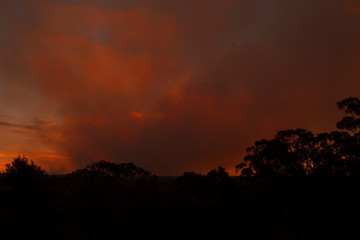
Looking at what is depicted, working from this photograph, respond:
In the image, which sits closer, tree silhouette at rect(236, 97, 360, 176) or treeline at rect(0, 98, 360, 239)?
treeline at rect(0, 98, 360, 239)

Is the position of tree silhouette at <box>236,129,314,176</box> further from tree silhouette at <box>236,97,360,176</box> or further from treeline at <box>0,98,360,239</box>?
treeline at <box>0,98,360,239</box>

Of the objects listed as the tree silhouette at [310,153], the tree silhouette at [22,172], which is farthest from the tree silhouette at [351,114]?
the tree silhouette at [22,172]

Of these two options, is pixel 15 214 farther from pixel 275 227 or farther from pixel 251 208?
pixel 275 227

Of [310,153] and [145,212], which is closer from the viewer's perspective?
[145,212]

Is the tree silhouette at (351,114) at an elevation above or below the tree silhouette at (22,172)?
above

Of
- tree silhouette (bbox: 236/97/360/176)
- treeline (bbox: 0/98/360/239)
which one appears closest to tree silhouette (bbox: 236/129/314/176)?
tree silhouette (bbox: 236/97/360/176)

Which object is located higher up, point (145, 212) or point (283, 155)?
point (283, 155)

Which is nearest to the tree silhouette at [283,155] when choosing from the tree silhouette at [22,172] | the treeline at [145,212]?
the treeline at [145,212]

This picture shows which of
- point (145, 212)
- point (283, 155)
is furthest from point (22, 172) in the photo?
point (283, 155)

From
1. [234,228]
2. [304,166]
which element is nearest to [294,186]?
[304,166]

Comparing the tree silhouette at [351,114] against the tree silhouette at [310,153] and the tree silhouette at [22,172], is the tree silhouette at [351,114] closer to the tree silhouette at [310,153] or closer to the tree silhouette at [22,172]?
the tree silhouette at [310,153]

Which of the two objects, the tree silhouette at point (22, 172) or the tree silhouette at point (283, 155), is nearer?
the tree silhouette at point (22, 172)

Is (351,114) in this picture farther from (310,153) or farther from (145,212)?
(145,212)

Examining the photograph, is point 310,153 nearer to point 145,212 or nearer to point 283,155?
point 283,155
